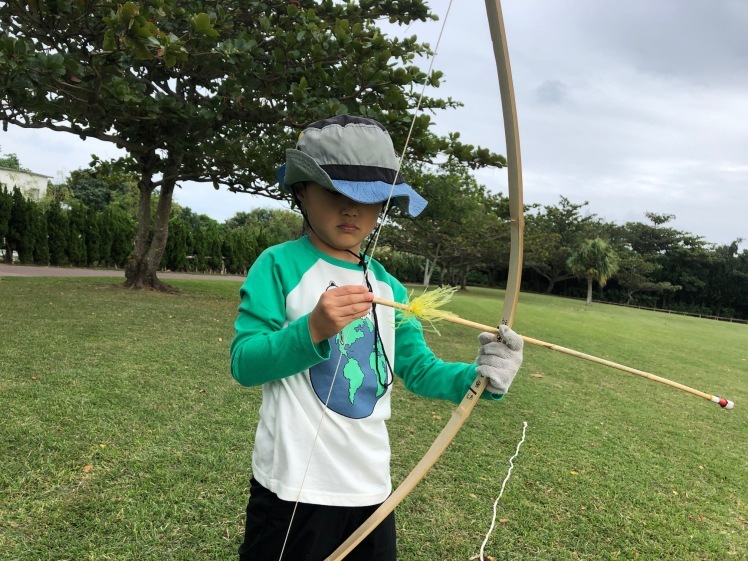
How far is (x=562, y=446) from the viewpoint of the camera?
13.0 feet

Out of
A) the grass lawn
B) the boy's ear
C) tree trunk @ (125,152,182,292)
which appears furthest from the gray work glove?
tree trunk @ (125,152,182,292)

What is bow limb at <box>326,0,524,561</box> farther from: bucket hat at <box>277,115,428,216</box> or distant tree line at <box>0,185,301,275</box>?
distant tree line at <box>0,185,301,275</box>

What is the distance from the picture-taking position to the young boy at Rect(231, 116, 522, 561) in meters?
1.27

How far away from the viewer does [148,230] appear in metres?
10.2

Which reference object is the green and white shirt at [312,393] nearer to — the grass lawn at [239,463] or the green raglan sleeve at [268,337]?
the green raglan sleeve at [268,337]

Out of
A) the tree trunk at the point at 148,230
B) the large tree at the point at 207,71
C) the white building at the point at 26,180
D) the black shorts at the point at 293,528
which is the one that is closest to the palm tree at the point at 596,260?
the large tree at the point at 207,71

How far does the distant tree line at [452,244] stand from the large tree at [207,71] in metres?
2.00

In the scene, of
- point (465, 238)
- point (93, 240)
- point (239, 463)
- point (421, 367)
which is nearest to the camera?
point (421, 367)

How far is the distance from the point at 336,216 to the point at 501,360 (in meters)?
0.58

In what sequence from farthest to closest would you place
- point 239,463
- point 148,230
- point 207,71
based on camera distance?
1. point 148,230
2. point 207,71
3. point 239,463

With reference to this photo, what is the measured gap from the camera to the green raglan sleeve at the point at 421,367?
1512 mm

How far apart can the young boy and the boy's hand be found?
0.19m

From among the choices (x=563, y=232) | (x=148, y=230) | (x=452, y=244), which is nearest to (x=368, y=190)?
(x=148, y=230)

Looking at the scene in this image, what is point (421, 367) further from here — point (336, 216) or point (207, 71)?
point (207, 71)
